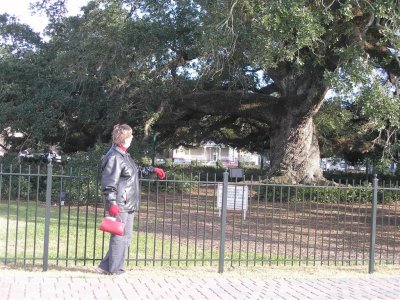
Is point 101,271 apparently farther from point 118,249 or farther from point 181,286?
point 181,286

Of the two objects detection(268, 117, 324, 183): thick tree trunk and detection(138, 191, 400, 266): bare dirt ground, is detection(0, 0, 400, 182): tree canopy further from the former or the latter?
detection(138, 191, 400, 266): bare dirt ground

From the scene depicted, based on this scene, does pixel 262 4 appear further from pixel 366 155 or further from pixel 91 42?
pixel 366 155

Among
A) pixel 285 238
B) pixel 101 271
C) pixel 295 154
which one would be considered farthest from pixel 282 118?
pixel 101 271

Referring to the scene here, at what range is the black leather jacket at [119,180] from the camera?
6.43m

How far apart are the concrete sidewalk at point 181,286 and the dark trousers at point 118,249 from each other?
16 cm

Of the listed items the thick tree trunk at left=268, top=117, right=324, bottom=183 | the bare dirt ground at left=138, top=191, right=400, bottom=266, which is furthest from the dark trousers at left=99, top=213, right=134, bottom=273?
the thick tree trunk at left=268, top=117, right=324, bottom=183

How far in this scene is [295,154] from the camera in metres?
21.4

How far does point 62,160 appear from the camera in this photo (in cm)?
2070

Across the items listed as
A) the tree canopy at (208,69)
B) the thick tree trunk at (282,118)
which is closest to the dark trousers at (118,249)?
the tree canopy at (208,69)

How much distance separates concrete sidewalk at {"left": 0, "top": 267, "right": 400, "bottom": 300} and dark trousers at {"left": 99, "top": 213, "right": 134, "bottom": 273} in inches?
6.1

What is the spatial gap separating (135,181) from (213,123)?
21373 mm

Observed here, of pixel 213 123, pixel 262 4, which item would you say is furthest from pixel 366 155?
pixel 262 4

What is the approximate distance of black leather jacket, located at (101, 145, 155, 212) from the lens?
6430mm

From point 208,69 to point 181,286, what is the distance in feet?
30.8
